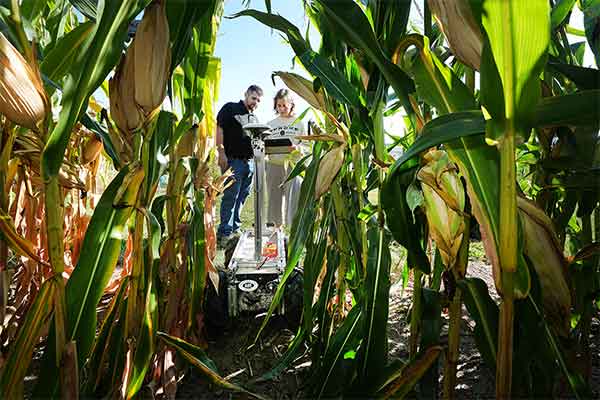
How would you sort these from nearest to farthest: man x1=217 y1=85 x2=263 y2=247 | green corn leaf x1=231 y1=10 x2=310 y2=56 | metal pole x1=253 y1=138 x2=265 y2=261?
green corn leaf x1=231 y1=10 x2=310 y2=56 < metal pole x1=253 y1=138 x2=265 y2=261 < man x1=217 y1=85 x2=263 y2=247

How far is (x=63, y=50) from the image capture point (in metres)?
0.54

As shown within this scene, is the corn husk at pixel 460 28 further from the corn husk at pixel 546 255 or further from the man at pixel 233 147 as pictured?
the man at pixel 233 147

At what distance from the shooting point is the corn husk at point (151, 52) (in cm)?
47

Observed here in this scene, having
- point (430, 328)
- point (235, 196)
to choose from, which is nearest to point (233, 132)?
point (235, 196)

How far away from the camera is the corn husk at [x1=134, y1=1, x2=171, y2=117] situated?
471 millimetres

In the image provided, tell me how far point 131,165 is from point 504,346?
52 cm

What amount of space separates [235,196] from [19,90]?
1.91m

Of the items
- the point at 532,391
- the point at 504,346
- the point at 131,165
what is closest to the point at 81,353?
the point at 131,165

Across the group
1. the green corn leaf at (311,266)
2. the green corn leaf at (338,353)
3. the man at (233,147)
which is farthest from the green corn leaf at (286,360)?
the man at (233,147)

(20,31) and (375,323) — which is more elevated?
(20,31)

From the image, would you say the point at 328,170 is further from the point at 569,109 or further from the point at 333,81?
the point at 569,109

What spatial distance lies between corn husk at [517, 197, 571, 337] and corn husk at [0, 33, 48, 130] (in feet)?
1.87

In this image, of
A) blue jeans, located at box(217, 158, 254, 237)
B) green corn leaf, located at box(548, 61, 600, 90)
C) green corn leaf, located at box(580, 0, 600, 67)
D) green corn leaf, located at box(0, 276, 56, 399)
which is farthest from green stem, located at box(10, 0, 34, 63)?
blue jeans, located at box(217, 158, 254, 237)

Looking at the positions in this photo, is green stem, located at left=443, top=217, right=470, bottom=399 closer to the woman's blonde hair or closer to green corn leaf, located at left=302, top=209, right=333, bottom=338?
green corn leaf, located at left=302, top=209, right=333, bottom=338
